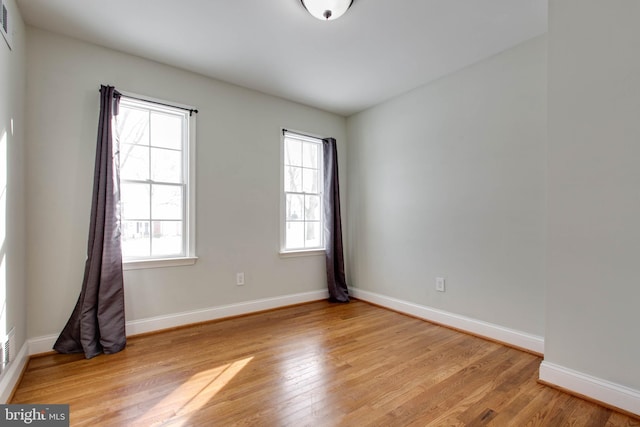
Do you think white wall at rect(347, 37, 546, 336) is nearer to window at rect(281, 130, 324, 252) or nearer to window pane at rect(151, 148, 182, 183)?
window at rect(281, 130, 324, 252)

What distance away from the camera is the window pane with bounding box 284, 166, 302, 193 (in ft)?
13.0

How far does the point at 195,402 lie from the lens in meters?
1.84

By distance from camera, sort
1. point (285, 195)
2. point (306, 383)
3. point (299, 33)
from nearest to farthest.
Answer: point (306, 383), point (299, 33), point (285, 195)

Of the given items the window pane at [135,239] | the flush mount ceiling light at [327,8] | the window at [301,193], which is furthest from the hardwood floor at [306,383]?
the flush mount ceiling light at [327,8]

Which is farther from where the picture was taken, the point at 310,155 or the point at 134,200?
the point at 310,155

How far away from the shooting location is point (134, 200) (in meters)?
2.92

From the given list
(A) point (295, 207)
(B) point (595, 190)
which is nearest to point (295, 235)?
(A) point (295, 207)

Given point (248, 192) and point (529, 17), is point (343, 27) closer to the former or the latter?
point (529, 17)

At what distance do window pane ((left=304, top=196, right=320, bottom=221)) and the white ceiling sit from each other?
1.52 metres

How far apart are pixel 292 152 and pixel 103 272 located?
244 centimetres

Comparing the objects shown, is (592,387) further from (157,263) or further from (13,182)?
(13,182)

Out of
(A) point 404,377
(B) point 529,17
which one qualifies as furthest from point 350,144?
(A) point 404,377

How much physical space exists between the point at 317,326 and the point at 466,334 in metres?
1.45

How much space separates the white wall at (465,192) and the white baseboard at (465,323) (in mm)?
52
